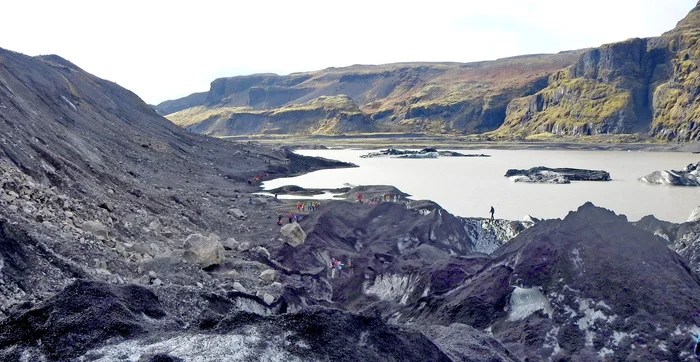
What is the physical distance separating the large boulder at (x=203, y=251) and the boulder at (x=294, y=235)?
5.45m

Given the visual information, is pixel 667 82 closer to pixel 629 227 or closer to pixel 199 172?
pixel 199 172

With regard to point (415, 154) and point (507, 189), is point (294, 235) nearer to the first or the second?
point (507, 189)

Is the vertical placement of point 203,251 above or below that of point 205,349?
below

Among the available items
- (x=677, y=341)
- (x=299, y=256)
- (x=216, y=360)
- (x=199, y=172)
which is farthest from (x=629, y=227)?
(x=199, y=172)

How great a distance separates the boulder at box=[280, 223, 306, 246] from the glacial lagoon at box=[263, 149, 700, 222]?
14.6 metres

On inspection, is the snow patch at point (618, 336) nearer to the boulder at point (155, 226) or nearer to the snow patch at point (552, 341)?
the snow patch at point (552, 341)

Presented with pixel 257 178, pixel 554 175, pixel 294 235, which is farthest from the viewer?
pixel 554 175

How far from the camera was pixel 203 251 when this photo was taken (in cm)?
1619

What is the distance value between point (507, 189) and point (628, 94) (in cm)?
10373

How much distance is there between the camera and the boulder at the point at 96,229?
607 inches

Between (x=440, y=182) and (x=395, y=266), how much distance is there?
36.3 metres

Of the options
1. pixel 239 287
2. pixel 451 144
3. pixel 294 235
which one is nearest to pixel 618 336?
pixel 239 287

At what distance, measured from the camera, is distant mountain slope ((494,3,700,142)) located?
12269 centimetres

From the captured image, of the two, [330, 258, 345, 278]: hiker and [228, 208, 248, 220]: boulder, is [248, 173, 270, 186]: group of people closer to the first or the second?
[228, 208, 248, 220]: boulder
